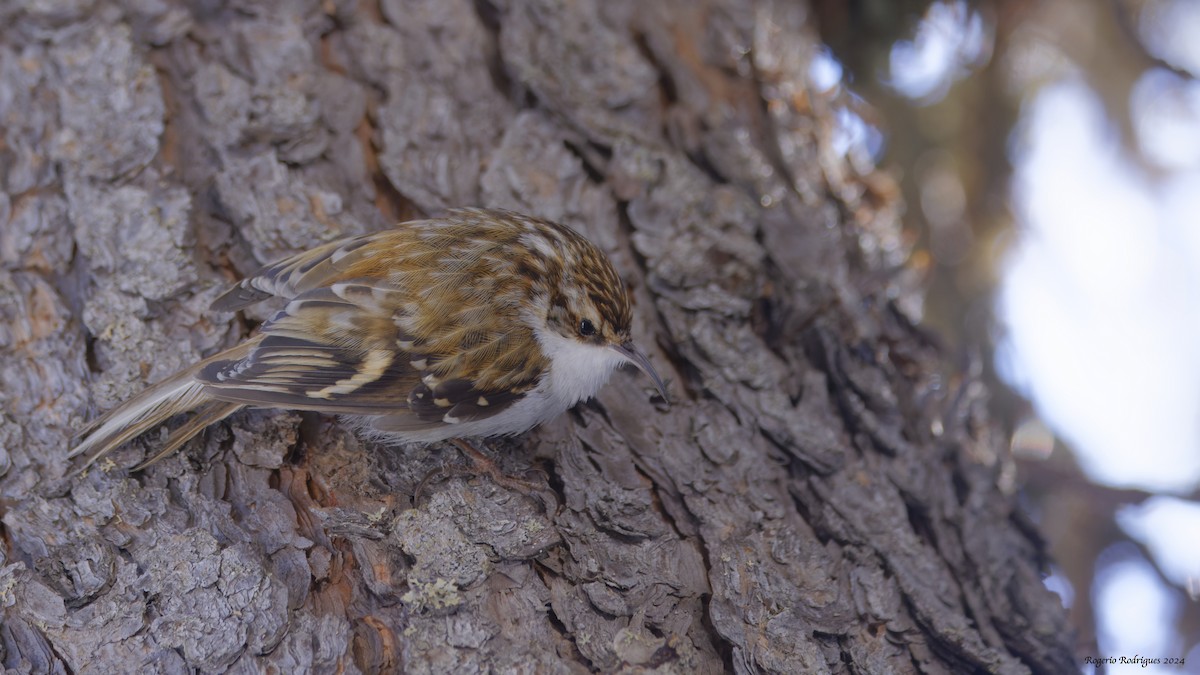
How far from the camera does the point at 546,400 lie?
1.76 m

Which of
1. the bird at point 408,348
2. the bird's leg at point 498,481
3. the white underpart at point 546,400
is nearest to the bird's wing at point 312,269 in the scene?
the bird at point 408,348

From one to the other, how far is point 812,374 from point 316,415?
3.65 feet

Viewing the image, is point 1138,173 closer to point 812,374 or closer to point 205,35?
point 812,374

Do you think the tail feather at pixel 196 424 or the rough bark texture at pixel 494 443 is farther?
the tail feather at pixel 196 424

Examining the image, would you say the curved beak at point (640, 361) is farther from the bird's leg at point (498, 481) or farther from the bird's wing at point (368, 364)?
the bird's leg at point (498, 481)

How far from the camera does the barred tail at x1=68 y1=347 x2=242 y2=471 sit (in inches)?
66.7

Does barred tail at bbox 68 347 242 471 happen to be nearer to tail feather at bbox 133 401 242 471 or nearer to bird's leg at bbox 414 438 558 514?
tail feather at bbox 133 401 242 471

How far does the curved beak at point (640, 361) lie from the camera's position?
5.99 feet

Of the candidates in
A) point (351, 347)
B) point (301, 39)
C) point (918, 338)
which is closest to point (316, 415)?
point (351, 347)

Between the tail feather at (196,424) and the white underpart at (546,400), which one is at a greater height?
the tail feather at (196,424)

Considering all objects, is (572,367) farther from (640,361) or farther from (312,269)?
(312,269)

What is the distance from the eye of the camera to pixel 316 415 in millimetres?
1846

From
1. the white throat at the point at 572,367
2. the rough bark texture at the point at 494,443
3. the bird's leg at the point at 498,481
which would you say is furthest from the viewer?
the white throat at the point at 572,367

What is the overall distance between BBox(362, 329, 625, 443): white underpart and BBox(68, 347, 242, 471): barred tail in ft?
1.15
